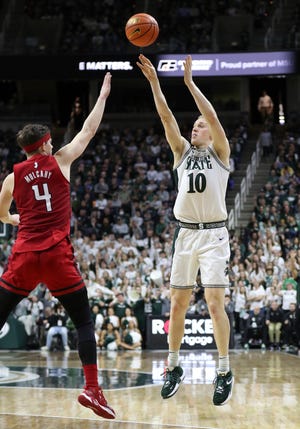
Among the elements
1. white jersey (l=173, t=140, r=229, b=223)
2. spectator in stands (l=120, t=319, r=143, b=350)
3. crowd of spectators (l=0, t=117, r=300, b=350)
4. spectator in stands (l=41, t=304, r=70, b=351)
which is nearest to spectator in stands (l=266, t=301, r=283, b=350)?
crowd of spectators (l=0, t=117, r=300, b=350)

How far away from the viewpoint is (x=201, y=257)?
8094mm

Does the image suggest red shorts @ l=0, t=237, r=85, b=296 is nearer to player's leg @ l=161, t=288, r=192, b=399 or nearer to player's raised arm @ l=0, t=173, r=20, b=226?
player's raised arm @ l=0, t=173, r=20, b=226

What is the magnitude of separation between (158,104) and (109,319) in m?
11.2

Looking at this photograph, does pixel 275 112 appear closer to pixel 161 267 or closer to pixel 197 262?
pixel 161 267

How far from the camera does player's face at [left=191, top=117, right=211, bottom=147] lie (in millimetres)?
8266

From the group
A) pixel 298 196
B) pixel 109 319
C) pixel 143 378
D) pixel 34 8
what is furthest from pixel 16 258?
pixel 34 8

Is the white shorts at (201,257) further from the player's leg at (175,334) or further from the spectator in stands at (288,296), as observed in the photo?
the spectator in stands at (288,296)

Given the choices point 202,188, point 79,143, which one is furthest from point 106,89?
point 202,188

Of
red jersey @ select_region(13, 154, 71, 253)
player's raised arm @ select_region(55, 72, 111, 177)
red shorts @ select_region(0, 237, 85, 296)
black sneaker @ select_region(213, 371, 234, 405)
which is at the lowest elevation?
black sneaker @ select_region(213, 371, 234, 405)

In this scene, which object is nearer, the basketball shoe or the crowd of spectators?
the basketball shoe

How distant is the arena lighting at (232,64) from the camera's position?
27.6 meters

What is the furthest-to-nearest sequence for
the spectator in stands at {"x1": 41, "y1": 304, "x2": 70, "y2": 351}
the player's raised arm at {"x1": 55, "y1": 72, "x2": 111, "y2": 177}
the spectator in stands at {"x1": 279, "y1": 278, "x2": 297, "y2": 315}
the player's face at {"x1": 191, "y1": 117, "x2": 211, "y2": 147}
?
the spectator in stands at {"x1": 279, "y1": 278, "x2": 297, "y2": 315}, the spectator in stands at {"x1": 41, "y1": 304, "x2": 70, "y2": 351}, the player's face at {"x1": 191, "y1": 117, "x2": 211, "y2": 147}, the player's raised arm at {"x1": 55, "y1": 72, "x2": 111, "y2": 177}

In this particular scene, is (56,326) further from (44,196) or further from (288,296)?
(44,196)

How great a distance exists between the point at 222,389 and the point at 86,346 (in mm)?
1755
